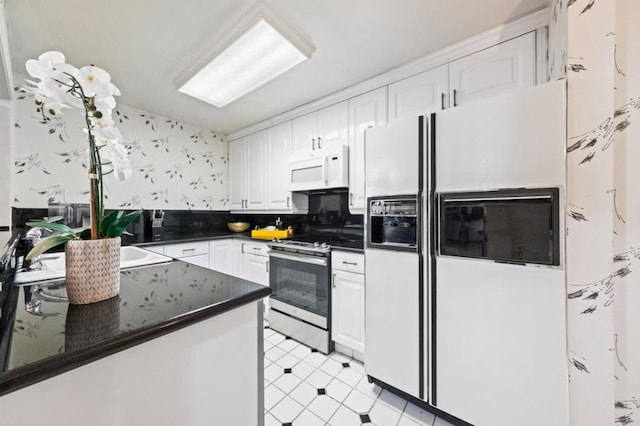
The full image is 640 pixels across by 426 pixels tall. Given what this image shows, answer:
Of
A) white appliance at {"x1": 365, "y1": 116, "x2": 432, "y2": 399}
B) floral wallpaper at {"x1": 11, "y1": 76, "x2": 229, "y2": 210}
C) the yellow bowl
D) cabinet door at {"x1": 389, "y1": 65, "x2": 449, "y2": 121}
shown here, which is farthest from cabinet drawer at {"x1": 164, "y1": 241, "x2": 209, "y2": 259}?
cabinet door at {"x1": 389, "y1": 65, "x2": 449, "y2": 121}

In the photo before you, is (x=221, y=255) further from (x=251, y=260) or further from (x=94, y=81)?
(x=94, y=81)

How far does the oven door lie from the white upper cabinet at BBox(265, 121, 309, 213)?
2.22 feet

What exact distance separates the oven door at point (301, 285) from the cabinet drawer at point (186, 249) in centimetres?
92

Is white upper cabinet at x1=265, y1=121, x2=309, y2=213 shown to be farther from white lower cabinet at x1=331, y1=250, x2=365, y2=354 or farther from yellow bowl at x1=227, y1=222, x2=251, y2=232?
white lower cabinet at x1=331, y1=250, x2=365, y2=354

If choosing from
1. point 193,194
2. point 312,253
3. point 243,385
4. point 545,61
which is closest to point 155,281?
point 243,385

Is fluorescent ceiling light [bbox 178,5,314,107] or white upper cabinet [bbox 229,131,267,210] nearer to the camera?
fluorescent ceiling light [bbox 178,5,314,107]

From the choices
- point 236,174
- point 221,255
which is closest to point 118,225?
point 221,255

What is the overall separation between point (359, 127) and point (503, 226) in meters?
1.50

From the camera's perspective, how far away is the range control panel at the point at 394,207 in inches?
59.4

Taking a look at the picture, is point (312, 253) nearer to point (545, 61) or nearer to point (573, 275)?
point (573, 275)

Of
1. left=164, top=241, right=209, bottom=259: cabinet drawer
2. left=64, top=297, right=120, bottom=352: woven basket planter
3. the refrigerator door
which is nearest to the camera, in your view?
left=64, top=297, right=120, bottom=352: woven basket planter

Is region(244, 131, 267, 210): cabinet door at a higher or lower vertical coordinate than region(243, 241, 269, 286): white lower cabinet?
higher

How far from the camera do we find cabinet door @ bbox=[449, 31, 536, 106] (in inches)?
62.2

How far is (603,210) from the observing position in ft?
3.27
